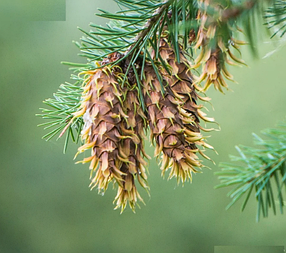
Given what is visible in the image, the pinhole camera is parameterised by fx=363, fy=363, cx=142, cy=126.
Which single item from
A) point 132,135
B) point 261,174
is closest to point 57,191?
point 132,135

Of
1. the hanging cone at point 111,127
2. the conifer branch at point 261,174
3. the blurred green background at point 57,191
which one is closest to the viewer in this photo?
the conifer branch at point 261,174

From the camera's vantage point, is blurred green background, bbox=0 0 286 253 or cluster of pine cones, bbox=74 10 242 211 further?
blurred green background, bbox=0 0 286 253

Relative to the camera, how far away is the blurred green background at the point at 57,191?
1.12 m

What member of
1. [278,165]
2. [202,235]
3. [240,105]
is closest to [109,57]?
[278,165]

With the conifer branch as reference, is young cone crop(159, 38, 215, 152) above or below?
above

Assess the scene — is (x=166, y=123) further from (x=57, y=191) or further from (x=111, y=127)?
(x=57, y=191)

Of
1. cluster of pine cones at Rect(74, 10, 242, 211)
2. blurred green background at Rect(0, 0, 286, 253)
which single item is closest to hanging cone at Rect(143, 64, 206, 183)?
cluster of pine cones at Rect(74, 10, 242, 211)

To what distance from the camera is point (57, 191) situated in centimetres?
115

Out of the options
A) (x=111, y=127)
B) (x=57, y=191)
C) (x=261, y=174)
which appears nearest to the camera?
(x=261, y=174)

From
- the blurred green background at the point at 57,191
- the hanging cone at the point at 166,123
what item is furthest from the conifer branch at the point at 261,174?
the blurred green background at the point at 57,191

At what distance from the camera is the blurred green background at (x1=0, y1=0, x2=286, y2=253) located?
1120 millimetres

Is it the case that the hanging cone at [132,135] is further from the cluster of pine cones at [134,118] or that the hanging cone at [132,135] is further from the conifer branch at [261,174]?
the conifer branch at [261,174]

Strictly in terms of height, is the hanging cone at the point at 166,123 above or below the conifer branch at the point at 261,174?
above

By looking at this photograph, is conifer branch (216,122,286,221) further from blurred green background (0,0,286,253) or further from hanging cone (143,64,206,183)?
blurred green background (0,0,286,253)
